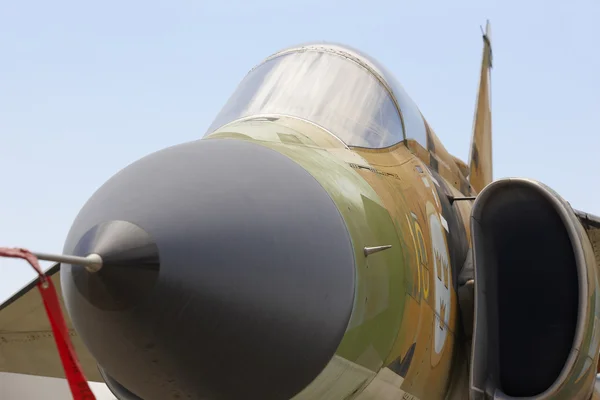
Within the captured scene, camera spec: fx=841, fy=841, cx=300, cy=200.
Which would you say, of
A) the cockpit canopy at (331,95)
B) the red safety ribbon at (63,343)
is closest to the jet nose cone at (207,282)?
the red safety ribbon at (63,343)

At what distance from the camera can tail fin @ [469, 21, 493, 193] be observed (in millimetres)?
8359

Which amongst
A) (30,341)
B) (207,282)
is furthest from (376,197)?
(30,341)

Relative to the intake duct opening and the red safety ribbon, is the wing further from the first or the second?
the red safety ribbon

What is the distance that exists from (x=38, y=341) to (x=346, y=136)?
2.67 meters

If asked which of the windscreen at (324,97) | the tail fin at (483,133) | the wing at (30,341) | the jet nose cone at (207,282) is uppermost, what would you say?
the windscreen at (324,97)

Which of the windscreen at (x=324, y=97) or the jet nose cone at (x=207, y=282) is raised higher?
the windscreen at (x=324, y=97)

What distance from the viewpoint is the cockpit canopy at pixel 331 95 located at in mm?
4402

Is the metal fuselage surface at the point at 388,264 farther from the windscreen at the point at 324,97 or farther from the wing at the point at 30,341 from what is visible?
the wing at the point at 30,341

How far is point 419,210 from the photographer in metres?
4.22

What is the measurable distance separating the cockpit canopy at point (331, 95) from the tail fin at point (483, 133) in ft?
10.6

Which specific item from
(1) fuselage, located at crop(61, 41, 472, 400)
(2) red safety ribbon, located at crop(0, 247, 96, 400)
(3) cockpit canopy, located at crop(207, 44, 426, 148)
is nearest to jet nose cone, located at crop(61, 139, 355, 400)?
(1) fuselage, located at crop(61, 41, 472, 400)

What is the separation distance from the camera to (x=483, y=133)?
933 centimetres

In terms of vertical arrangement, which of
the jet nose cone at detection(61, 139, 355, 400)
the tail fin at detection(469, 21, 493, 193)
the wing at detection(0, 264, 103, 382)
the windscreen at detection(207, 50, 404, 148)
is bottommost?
the wing at detection(0, 264, 103, 382)

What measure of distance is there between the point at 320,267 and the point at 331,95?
1891 millimetres
